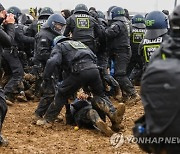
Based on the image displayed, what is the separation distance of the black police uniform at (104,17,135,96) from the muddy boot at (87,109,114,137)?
281 centimetres

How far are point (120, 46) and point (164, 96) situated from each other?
284 inches

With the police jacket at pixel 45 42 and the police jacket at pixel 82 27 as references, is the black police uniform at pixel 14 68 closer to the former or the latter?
the police jacket at pixel 82 27

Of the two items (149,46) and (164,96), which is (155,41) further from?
(164,96)

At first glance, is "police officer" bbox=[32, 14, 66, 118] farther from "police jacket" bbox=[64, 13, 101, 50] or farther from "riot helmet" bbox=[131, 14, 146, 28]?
"riot helmet" bbox=[131, 14, 146, 28]

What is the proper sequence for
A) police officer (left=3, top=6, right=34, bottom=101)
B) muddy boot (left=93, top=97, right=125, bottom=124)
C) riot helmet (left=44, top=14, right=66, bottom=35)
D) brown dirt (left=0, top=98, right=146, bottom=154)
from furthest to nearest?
1. police officer (left=3, top=6, right=34, bottom=101)
2. riot helmet (left=44, top=14, right=66, bottom=35)
3. muddy boot (left=93, top=97, right=125, bottom=124)
4. brown dirt (left=0, top=98, right=146, bottom=154)

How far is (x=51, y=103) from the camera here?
7.51m

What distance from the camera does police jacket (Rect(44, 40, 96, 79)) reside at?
22.9ft

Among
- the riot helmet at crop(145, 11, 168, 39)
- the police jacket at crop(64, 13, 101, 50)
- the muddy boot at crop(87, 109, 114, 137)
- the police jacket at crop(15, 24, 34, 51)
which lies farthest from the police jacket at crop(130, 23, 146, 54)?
the muddy boot at crop(87, 109, 114, 137)

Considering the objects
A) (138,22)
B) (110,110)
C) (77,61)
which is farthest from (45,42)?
(138,22)

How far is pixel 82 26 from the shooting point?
966 centimetres

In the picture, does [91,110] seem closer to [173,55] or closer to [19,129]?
[19,129]

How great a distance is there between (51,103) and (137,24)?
416cm

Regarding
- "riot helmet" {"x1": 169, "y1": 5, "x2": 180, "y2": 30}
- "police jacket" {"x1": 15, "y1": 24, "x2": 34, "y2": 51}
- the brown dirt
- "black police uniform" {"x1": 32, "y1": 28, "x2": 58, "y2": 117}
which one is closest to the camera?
"riot helmet" {"x1": 169, "y1": 5, "x2": 180, "y2": 30}

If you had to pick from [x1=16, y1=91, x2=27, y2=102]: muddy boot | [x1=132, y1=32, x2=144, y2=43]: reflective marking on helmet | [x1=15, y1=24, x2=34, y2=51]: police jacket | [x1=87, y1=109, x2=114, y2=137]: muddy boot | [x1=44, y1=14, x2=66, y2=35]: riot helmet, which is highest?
[x1=44, y1=14, x2=66, y2=35]: riot helmet
